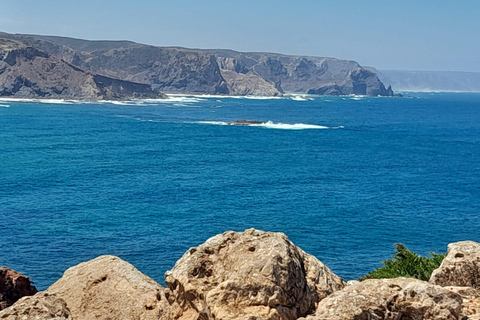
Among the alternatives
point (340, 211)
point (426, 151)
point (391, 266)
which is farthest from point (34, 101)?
point (391, 266)

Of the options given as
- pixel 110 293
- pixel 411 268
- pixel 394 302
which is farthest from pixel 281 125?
pixel 394 302

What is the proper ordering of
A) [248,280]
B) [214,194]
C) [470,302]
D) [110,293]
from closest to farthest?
[248,280] < [470,302] < [110,293] < [214,194]

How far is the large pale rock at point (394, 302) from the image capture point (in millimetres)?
9195

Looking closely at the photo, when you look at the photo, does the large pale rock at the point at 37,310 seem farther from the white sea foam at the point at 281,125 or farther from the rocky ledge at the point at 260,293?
the white sea foam at the point at 281,125

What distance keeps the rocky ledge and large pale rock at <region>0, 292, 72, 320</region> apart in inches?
0.7

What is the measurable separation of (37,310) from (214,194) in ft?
162

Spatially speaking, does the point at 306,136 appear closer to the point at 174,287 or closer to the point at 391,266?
the point at 391,266

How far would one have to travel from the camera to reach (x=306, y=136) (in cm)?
12088

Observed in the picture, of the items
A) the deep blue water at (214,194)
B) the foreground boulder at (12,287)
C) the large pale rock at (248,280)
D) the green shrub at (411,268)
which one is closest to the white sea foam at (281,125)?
the deep blue water at (214,194)

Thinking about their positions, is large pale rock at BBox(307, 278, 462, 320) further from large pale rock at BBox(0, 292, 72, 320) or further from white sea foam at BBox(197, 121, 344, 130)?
white sea foam at BBox(197, 121, 344, 130)

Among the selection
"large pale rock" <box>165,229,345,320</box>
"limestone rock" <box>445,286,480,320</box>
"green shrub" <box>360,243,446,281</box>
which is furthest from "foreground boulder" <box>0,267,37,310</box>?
"green shrub" <box>360,243,446,281</box>

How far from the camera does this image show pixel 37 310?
32.5ft

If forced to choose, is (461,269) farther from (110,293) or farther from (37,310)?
(37,310)

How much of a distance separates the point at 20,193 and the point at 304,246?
29.7m
